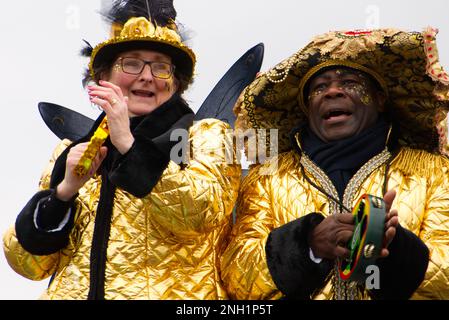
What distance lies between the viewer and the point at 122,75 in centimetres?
472

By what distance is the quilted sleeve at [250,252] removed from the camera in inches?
175

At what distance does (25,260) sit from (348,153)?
1.43 m

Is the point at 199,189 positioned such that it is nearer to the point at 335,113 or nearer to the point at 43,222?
the point at 43,222

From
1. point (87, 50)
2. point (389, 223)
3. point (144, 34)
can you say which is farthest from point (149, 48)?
point (389, 223)

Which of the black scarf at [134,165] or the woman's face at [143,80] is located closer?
the black scarf at [134,165]

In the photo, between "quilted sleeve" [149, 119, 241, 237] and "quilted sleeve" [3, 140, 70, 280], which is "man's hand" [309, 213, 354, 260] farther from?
"quilted sleeve" [3, 140, 70, 280]

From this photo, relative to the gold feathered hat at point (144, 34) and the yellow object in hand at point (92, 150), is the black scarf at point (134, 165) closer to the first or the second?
the yellow object in hand at point (92, 150)

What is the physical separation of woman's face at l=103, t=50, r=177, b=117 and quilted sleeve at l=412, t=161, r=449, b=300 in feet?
3.92

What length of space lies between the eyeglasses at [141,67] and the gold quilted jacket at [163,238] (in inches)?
11.4

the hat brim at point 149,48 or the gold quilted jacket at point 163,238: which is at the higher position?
the hat brim at point 149,48

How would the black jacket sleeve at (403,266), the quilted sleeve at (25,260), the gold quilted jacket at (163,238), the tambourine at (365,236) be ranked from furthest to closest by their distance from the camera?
the quilted sleeve at (25,260) → the gold quilted jacket at (163,238) → the black jacket sleeve at (403,266) → the tambourine at (365,236)

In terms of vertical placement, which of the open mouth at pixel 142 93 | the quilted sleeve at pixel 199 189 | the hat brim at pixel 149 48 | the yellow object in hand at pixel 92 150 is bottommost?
the quilted sleeve at pixel 199 189

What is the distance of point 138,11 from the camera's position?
493 centimetres

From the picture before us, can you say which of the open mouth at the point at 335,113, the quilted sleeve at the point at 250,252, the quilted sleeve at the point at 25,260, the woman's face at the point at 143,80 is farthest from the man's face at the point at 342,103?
the quilted sleeve at the point at 25,260
